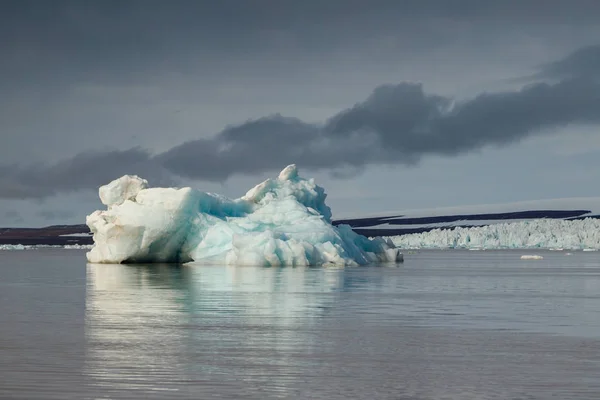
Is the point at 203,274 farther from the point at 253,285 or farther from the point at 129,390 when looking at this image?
the point at 129,390

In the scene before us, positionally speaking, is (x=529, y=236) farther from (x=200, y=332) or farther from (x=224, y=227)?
(x=200, y=332)

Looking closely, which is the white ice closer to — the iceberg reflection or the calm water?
the iceberg reflection

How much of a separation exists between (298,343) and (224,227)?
905 inches

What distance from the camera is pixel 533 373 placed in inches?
356

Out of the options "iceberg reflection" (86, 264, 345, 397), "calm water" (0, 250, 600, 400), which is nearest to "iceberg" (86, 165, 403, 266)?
→ "iceberg reflection" (86, 264, 345, 397)

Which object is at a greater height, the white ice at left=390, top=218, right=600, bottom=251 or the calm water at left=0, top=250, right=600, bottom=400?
the white ice at left=390, top=218, right=600, bottom=251

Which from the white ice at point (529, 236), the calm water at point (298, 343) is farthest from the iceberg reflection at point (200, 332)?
the white ice at point (529, 236)

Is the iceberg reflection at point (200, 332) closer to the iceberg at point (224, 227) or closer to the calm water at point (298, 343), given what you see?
the calm water at point (298, 343)

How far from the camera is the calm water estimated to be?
821 centimetres

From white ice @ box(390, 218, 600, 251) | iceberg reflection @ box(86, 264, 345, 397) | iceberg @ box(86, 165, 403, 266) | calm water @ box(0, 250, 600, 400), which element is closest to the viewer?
calm water @ box(0, 250, 600, 400)

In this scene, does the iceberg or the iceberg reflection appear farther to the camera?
the iceberg

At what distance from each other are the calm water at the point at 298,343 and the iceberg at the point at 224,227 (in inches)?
456

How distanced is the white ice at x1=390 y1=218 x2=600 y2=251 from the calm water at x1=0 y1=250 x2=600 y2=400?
46.2 m

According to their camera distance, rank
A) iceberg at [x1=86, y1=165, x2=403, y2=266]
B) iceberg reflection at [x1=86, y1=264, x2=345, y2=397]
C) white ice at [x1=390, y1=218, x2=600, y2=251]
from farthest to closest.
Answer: white ice at [x1=390, y1=218, x2=600, y2=251] → iceberg at [x1=86, y1=165, x2=403, y2=266] → iceberg reflection at [x1=86, y1=264, x2=345, y2=397]
